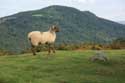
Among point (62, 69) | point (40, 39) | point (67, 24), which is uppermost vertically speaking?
point (67, 24)

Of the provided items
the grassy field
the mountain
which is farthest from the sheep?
the mountain

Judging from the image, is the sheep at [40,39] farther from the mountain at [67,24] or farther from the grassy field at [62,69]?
the mountain at [67,24]

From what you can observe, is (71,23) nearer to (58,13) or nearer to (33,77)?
(58,13)

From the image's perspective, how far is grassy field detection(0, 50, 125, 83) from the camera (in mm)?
20850

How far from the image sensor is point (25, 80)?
20.0m

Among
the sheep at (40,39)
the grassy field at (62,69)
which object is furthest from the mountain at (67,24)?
the grassy field at (62,69)

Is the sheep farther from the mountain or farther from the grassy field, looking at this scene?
the mountain

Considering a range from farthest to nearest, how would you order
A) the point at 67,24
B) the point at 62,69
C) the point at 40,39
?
1. the point at 67,24
2. the point at 40,39
3. the point at 62,69

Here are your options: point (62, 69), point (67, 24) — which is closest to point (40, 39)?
point (62, 69)

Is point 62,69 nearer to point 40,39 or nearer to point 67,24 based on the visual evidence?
point 40,39

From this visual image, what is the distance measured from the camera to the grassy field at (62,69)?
821 inches

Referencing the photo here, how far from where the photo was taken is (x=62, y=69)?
2339 centimetres

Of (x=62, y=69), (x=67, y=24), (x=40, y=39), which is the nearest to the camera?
(x=62, y=69)

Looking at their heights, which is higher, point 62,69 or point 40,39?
point 40,39
